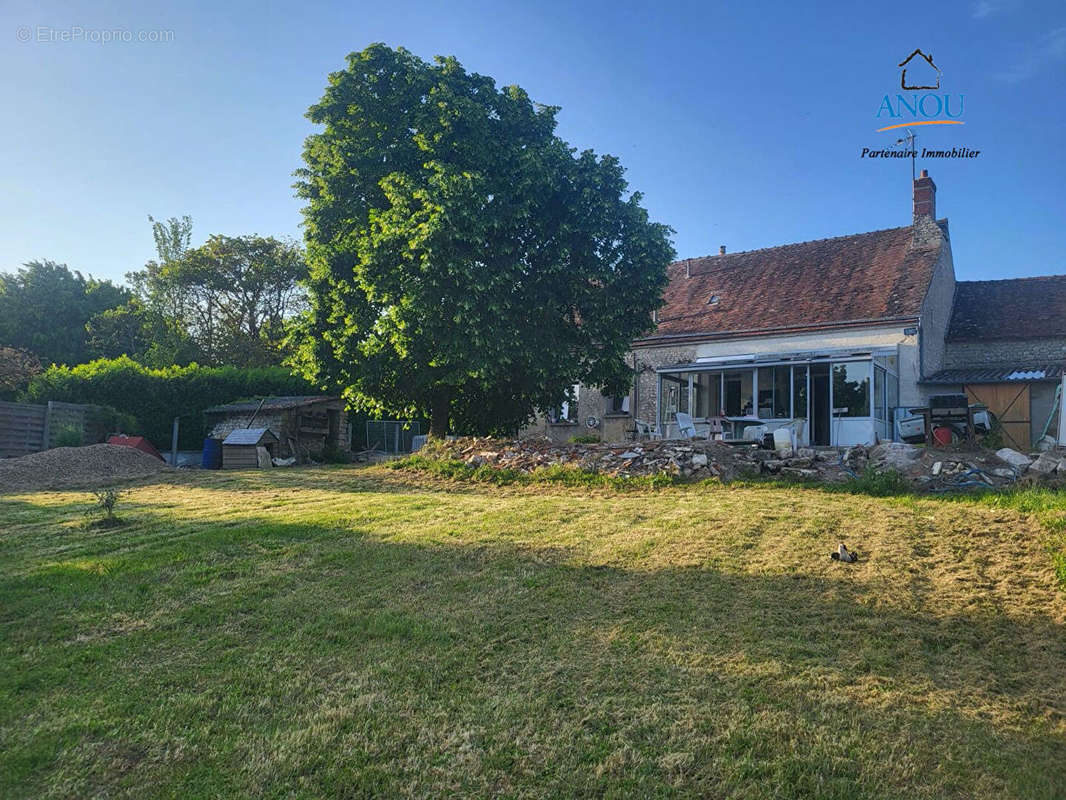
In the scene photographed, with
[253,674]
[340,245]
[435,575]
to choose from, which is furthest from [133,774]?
[340,245]

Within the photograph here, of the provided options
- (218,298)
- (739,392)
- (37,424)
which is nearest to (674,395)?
(739,392)

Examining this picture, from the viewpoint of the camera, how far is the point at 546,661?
443cm

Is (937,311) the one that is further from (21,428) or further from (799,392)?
(21,428)

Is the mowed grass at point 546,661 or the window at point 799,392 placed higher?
the window at point 799,392

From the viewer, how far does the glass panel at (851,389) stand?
57.0 ft

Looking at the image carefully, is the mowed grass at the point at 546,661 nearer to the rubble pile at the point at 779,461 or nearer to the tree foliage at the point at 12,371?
the rubble pile at the point at 779,461

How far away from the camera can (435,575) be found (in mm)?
6254

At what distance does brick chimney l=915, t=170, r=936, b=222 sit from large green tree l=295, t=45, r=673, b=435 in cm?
1148

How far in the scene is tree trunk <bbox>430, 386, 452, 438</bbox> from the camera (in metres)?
17.2

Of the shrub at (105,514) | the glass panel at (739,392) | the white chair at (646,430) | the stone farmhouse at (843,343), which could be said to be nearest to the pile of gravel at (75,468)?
the shrub at (105,514)

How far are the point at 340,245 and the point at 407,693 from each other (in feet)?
43.3

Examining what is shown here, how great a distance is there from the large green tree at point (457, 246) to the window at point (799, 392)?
4.81 meters

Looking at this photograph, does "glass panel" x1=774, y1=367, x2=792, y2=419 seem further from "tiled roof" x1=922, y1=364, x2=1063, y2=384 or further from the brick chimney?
the brick chimney

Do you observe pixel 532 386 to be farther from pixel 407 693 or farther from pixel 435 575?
pixel 407 693
